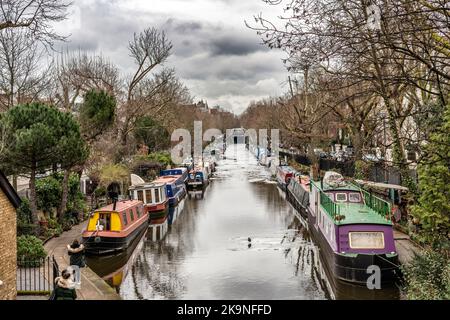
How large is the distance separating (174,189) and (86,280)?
22755mm

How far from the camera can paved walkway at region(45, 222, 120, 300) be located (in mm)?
16016

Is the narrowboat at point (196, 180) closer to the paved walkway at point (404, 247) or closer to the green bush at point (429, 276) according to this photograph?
the paved walkway at point (404, 247)

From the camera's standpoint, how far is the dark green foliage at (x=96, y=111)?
90.4ft

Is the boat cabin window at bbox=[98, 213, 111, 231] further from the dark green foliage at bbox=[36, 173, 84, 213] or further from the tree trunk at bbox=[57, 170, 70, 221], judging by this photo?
the dark green foliage at bbox=[36, 173, 84, 213]

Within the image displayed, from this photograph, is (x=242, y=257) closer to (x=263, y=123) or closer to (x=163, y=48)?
(x=163, y=48)

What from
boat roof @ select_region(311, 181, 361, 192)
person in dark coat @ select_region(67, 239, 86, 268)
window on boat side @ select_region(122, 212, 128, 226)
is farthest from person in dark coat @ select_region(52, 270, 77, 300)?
boat roof @ select_region(311, 181, 361, 192)

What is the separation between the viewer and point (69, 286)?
1291 cm

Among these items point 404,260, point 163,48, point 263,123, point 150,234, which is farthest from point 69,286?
point 263,123

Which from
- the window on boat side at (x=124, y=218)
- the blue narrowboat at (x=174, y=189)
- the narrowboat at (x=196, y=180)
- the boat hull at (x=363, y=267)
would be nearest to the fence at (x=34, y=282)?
the window on boat side at (x=124, y=218)

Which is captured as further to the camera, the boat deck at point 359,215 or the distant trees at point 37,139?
the distant trees at point 37,139

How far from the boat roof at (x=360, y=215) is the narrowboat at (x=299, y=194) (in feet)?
30.3

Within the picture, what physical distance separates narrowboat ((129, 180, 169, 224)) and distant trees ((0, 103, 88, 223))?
10.7 m

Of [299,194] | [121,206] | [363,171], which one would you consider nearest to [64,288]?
[121,206]
